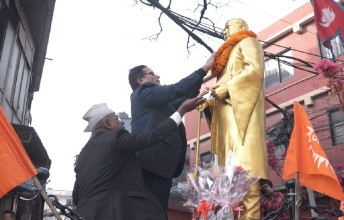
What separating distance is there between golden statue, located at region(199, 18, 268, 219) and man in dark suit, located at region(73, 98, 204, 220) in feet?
2.61

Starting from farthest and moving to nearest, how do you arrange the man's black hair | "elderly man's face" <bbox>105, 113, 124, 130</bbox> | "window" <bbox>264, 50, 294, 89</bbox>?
"window" <bbox>264, 50, 294, 89</bbox>, the man's black hair, "elderly man's face" <bbox>105, 113, 124, 130</bbox>

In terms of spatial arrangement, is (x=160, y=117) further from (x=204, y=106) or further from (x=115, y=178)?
(x=115, y=178)

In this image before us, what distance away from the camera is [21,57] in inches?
384

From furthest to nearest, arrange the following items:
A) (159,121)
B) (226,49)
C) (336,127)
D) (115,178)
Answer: (336,127) < (226,49) < (159,121) < (115,178)

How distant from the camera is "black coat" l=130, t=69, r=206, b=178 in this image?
2.80 meters

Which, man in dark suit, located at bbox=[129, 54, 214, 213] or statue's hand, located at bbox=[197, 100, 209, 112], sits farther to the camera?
statue's hand, located at bbox=[197, 100, 209, 112]

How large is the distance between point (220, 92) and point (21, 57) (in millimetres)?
7909

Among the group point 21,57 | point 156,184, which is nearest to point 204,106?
point 156,184

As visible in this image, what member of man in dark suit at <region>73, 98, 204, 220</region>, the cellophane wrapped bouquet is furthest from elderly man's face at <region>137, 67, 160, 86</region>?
the cellophane wrapped bouquet

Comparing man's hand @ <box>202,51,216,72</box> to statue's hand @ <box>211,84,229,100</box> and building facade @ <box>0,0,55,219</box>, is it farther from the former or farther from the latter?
building facade @ <box>0,0,55,219</box>

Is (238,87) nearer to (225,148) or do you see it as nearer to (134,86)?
(225,148)

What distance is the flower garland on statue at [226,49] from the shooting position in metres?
3.51

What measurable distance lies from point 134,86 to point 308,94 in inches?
375

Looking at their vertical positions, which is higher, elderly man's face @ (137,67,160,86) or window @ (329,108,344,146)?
window @ (329,108,344,146)
